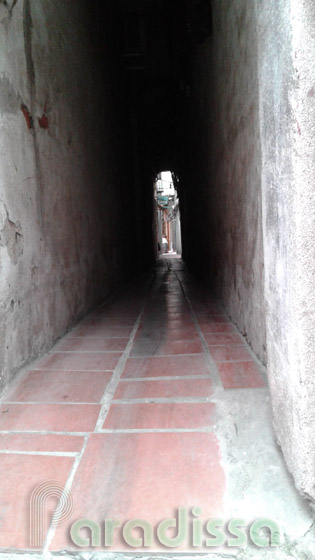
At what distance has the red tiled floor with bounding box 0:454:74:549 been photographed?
94 centimetres

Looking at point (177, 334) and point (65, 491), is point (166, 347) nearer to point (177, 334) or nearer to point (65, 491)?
point (177, 334)

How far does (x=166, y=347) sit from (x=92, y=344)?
0.50m

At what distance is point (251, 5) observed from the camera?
6.26ft

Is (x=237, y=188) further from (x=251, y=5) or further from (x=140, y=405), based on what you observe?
(x=140, y=405)

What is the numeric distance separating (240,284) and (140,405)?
4.17ft

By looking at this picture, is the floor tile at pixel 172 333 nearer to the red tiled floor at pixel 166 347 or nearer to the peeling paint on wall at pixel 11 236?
the red tiled floor at pixel 166 347

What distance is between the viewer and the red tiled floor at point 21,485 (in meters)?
0.94

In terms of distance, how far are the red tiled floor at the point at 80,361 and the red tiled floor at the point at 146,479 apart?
678mm

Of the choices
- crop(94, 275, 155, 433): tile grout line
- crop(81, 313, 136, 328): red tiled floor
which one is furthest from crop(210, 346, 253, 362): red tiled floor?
crop(81, 313, 136, 328): red tiled floor

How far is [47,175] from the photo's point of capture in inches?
94.1

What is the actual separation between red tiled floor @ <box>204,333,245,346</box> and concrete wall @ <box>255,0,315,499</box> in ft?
3.76

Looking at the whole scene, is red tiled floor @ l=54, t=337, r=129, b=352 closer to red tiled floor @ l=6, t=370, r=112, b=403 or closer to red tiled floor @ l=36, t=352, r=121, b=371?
red tiled floor @ l=36, t=352, r=121, b=371

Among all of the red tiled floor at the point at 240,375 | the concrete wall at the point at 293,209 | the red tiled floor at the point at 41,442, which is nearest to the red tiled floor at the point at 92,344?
the red tiled floor at the point at 240,375

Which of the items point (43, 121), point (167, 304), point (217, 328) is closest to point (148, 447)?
point (217, 328)
